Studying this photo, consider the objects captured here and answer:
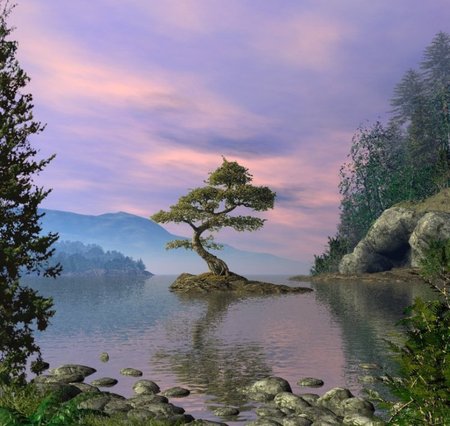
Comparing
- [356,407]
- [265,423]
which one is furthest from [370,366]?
[265,423]

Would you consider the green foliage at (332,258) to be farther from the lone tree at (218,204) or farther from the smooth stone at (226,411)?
the smooth stone at (226,411)

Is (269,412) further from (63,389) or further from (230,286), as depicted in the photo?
(230,286)

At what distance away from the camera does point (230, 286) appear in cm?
5969

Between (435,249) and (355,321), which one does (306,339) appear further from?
(435,249)

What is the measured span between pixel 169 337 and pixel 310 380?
1131cm

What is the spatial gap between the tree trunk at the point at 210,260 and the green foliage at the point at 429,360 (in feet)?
185

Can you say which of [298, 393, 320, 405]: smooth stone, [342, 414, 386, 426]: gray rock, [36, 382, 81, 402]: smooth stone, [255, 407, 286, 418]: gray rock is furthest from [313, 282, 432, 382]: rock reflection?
[36, 382, 81, 402]: smooth stone

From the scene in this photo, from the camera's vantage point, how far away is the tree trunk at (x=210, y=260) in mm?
62469

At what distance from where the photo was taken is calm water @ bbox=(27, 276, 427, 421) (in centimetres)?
1859

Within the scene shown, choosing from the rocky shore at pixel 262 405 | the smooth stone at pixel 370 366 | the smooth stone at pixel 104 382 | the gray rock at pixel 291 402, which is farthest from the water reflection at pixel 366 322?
the smooth stone at pixel 104 382

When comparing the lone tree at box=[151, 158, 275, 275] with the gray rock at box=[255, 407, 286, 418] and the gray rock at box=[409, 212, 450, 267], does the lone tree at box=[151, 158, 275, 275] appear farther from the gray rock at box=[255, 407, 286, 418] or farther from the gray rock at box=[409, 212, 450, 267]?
the gray rock at box=[255, 407, 286, 418]

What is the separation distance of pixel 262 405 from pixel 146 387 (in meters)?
3.77

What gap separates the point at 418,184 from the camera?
278 ft

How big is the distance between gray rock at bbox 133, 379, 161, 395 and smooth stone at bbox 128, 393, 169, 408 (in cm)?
98
